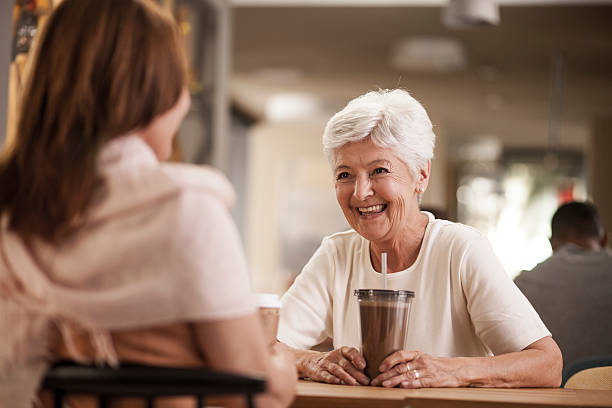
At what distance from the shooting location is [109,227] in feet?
3.50

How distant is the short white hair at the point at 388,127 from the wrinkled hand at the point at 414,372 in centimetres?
57

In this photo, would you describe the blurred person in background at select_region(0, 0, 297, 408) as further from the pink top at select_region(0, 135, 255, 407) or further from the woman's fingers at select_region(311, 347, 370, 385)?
the woman's fingers at select_region(311, 347, 370, 385)

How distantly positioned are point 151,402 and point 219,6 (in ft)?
17.6

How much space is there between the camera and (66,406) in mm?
1182

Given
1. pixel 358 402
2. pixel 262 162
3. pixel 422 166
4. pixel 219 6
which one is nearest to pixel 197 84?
pixel 219 6

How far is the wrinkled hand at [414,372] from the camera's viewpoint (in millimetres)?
1540

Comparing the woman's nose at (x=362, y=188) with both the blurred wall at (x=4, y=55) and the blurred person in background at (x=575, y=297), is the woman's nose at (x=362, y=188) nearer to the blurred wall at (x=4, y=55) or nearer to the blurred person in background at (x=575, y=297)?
the blurred wall at (x=4, y=55)

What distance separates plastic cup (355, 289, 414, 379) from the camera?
5.01ft

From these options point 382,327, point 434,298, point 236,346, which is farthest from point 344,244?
point 236,346

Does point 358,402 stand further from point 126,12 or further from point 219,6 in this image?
point 219,6

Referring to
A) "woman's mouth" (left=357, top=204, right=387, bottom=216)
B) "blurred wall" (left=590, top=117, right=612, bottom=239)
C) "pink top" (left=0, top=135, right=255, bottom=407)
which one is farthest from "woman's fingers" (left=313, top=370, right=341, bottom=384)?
"blurred wall" (left=590, top=117, right=612, bottom=239)

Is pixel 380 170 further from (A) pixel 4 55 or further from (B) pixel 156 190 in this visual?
(A) pixel 4 55

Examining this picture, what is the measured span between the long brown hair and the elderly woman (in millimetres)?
774

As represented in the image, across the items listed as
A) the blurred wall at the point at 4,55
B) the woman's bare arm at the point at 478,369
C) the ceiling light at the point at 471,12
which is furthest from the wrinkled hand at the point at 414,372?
the ceiling light at the point at 471,12
